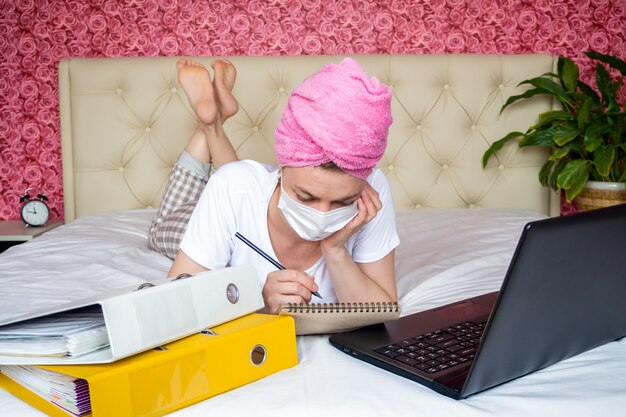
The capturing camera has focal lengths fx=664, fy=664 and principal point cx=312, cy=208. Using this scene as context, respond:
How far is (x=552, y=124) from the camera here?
2.47 metres

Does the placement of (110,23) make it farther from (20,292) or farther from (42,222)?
(20,292)

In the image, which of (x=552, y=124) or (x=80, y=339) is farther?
(x=552, y=124)

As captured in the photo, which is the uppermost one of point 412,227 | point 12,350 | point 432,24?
point 432,24

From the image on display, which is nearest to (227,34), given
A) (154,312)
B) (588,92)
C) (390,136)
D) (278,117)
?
(278,117)

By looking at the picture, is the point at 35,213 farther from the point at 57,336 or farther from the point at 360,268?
the point at 57,336

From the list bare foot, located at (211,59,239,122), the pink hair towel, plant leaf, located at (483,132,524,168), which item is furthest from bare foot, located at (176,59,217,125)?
plant leaf, located at (483,132,524,168)

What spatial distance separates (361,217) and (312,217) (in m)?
→ 0.09

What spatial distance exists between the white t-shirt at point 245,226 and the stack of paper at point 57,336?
1.51 ft

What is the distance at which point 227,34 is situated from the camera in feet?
8.47

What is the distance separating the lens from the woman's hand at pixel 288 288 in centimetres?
101

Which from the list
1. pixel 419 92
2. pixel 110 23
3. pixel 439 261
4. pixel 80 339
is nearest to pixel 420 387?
pixel 80 339

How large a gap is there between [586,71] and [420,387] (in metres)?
2.26

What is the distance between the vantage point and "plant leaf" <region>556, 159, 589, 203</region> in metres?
2.27

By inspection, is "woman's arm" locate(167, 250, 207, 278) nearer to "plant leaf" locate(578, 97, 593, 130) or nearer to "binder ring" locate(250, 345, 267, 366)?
"binder ring" locate(250, 345, 267, 366)
